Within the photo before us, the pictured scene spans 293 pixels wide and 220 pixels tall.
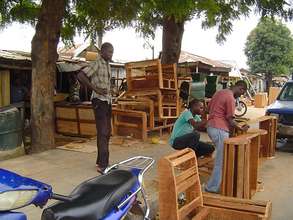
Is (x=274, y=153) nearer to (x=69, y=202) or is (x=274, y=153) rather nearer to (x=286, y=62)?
(x=69, y=202)

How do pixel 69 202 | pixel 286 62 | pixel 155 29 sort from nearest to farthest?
pixel 69 202 < pixel 155 29 < pixel 286 62

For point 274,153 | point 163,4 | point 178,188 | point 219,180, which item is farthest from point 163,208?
point 274,153

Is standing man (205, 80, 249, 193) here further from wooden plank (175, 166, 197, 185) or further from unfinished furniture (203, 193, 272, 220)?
wooden plank (175, 166, 197, 185)

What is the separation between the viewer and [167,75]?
11.5m

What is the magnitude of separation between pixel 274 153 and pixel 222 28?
6528mm

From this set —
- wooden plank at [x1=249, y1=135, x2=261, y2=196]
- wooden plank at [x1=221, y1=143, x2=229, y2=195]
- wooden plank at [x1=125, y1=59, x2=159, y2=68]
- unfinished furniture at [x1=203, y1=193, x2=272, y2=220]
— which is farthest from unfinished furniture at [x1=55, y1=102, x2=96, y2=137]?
unfinished furniture at [x1=203, y1=193, x2=272, y2=220]

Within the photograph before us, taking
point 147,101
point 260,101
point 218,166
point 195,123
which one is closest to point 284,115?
point 147,101

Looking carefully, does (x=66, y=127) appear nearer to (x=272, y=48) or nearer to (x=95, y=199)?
(x=95, y=199)

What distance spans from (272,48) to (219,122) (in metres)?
34.0

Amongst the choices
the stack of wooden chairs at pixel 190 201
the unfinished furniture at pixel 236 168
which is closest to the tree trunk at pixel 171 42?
the unfinished furniture at pixel 236 168

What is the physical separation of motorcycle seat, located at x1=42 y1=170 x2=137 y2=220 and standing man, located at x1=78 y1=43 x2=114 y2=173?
10.7 feet

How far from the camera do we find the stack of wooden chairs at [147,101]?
10.8 metres

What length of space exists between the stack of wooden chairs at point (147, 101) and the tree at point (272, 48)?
93.5 ft

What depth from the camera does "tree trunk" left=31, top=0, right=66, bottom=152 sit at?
9.07 m
